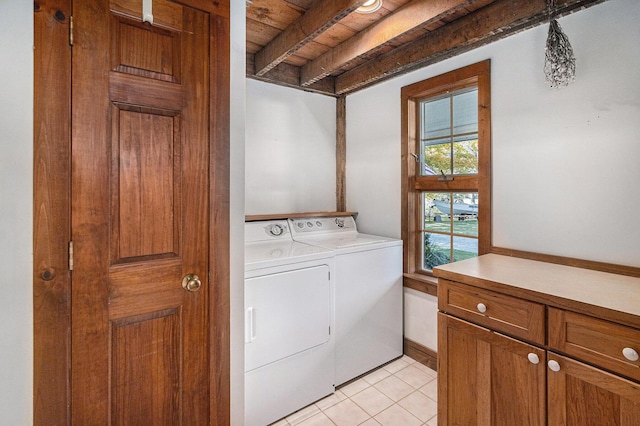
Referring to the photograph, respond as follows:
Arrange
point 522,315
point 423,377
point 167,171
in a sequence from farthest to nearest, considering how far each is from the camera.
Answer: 1. point 423,377
2. point 522,315
3. point 167,171

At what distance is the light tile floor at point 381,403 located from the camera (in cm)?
184

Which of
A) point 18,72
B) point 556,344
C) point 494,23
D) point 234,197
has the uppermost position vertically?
point 494,23

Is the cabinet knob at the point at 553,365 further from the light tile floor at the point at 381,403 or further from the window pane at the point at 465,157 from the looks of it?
the window pane at the point at 465,157

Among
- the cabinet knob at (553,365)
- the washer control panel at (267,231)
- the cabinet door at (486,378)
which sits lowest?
the cabinet door at (486,378)

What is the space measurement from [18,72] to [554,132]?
235cm

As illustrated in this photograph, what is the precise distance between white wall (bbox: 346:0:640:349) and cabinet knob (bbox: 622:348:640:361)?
2.15 feet

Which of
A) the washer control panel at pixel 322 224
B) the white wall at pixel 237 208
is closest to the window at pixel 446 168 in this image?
the washer control panel at pixel 322 224

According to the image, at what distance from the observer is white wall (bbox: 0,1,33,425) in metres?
0.95

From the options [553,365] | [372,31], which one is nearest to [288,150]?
[372,31]

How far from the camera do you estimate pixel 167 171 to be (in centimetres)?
121

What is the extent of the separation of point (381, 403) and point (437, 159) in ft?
5.76

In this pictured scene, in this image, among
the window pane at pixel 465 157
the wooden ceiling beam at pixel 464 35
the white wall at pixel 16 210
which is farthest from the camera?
the window pane at pixel 465 157

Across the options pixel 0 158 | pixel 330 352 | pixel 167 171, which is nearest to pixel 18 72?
pixel 0 158

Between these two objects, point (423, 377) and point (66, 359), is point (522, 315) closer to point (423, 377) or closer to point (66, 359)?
point (423, 377)
